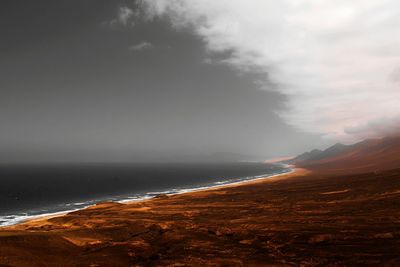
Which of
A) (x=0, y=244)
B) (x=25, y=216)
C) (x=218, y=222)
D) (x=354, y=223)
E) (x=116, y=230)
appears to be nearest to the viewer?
(x=0, y=244)

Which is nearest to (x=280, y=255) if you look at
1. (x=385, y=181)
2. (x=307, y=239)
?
(x=307, y=239)

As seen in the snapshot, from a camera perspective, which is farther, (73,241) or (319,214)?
(319,214)

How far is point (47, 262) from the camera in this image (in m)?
32.2

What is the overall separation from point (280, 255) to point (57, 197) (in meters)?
138

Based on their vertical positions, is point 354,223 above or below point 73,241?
below

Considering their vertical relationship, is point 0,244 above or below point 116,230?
above

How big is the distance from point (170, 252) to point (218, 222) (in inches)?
905

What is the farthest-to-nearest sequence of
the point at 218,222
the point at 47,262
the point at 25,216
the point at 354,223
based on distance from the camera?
1. the point at 25,216
2. the point at 218,222
3. the point at 354,223
4. the point at 47,262

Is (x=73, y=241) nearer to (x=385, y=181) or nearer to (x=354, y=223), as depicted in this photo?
(x=354, y=223)

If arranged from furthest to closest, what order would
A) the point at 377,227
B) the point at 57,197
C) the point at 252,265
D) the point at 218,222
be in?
the point at 57,197 → the point at 218,222 → the point at 377,227 → the point at 252,265

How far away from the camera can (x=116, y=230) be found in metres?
53.2

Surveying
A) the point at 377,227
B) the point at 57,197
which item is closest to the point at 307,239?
the point at 377,227

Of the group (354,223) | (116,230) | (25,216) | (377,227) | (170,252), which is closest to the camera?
(170,252)

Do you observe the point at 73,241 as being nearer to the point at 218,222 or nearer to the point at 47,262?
the point at 47,262
